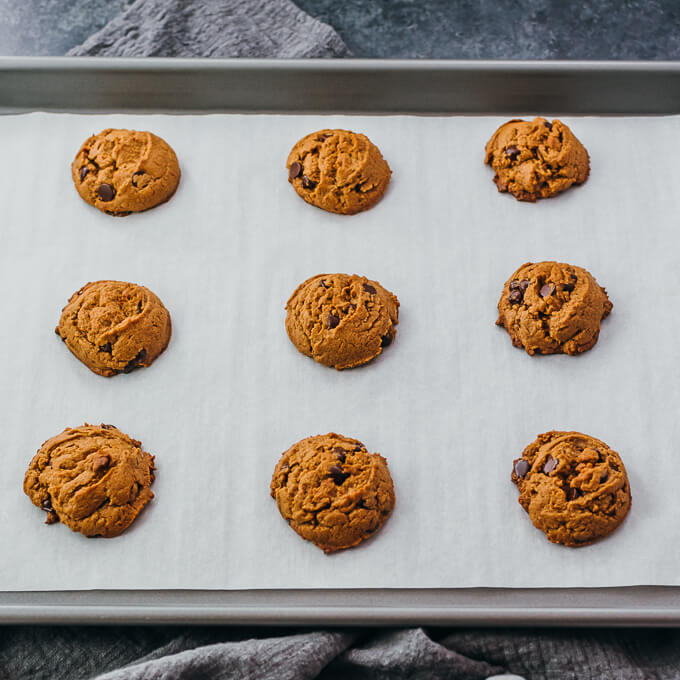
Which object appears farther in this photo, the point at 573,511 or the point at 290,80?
the point at 290,80

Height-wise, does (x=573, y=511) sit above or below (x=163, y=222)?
below

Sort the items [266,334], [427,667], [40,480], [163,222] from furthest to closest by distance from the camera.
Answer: [163,222] < [266,334] < [40,480] < [427,667]

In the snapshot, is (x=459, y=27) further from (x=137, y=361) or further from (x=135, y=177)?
(x=137, y=361)

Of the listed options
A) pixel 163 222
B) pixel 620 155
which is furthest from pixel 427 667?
pixel 620 155

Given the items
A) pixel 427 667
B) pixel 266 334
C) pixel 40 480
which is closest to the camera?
pixel 427 667

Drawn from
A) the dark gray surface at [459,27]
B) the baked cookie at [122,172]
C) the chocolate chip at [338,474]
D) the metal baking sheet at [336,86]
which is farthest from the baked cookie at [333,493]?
the dark gray surface at [459,27]

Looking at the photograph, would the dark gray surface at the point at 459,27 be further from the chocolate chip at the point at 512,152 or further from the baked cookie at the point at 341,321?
the baked cookie at the point at 341,321

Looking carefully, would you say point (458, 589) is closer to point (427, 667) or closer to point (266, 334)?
point (427, 667)
